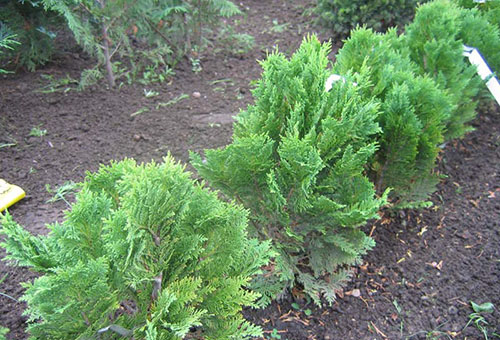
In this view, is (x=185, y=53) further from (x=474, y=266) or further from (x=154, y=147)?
(x=474, y=266)

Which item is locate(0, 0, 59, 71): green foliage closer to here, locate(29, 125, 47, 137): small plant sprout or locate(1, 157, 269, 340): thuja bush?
locate(29, 125, 47, 137): small plant sprout

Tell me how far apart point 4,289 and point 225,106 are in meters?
2.86

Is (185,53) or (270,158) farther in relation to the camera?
(185,53)

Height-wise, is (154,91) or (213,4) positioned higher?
(213,4)

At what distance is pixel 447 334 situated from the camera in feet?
9.18

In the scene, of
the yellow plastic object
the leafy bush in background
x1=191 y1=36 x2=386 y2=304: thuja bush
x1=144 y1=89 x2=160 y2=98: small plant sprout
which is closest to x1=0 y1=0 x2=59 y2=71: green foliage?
x1=144 y1=89 x2=160 y2=98: small plant sprout

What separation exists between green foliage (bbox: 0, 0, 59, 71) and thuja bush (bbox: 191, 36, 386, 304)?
3.01 meters

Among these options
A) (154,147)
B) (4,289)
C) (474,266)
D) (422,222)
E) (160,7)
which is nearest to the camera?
(4,289)

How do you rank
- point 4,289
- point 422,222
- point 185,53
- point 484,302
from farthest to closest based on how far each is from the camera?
point 185,53 → point 422,222 → point 484,302 → point 4,289

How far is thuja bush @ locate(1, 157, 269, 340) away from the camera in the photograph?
174 centimetres

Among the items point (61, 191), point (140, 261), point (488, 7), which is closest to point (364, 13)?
point (488, 7)

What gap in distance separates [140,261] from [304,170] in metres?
1.03

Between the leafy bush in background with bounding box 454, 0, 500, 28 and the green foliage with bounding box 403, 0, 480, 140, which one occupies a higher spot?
the leafy bush in background with bounding box 454, 0, 500, 28

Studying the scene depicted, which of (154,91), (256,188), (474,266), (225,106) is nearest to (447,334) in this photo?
(474,266)
